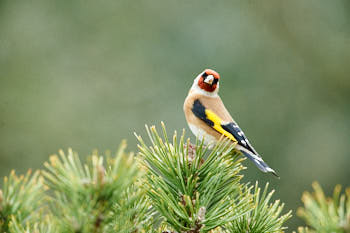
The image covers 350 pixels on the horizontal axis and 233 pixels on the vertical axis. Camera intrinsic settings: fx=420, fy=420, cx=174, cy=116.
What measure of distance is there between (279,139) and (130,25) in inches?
141

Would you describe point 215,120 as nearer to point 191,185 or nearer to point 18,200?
point 191,185

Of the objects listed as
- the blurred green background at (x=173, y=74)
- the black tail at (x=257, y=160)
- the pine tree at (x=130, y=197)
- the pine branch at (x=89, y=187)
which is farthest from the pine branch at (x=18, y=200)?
the blurred green background at (x=173, y=74)

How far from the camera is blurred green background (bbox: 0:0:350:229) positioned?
6559mm

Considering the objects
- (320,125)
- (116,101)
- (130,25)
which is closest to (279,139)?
(320,125)

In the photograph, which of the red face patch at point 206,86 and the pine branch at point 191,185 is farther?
the red face patch at point 206,86

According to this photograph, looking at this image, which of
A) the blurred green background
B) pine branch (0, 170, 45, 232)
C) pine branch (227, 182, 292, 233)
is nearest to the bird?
pine branch (227, 182, 292, 233)

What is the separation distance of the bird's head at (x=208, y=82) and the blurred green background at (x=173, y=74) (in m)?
3.07

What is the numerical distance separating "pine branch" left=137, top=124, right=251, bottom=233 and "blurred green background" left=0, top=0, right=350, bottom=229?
4.71m

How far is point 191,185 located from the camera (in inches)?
46.3

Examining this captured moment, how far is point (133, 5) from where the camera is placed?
8.23 meters

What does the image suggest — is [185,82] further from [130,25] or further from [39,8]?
[39,8]

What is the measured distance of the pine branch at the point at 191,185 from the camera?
111cm

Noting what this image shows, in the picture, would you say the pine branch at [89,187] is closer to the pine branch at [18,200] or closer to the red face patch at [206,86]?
the pine branch at [18,200]

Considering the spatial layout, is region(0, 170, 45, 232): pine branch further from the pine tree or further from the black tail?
the black tail
